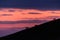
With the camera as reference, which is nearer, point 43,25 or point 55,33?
point 55,33

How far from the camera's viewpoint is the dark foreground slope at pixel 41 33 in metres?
21.4

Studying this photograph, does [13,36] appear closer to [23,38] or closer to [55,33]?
A: [23,38]

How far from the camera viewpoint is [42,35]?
2191 centimetres

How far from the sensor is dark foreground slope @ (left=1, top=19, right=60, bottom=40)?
21.4m

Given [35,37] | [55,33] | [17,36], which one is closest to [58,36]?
[55,33]

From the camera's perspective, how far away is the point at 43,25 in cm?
2288

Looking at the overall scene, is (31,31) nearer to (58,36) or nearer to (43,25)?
(43,25)

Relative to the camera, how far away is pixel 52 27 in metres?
22.1

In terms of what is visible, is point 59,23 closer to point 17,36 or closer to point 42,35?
point 42,35

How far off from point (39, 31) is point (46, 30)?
0.63 m

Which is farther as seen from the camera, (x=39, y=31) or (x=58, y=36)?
(x=39, y=31)

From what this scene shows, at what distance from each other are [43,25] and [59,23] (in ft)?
6.03

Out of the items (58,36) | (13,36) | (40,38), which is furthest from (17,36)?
(58,36)

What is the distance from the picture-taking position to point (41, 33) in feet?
72.9
